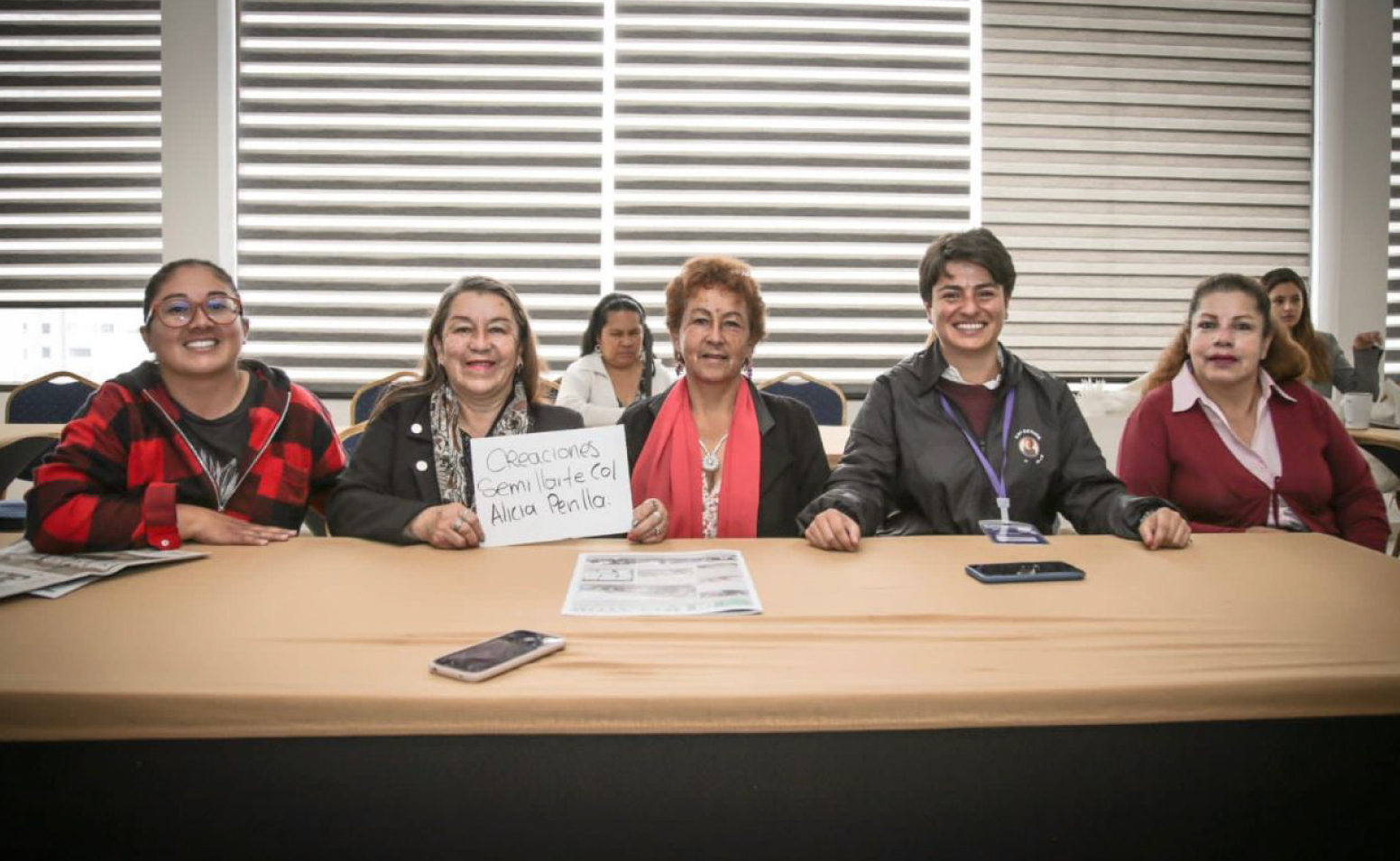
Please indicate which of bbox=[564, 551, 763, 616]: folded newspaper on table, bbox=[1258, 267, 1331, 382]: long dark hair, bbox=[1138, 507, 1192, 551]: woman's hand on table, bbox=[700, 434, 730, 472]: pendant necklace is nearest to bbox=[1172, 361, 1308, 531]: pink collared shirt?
bbox=[1138, 507, 1192, 551]: woman's hand on table

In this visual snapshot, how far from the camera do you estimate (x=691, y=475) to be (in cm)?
208

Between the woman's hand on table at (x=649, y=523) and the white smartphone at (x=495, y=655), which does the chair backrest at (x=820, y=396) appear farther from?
the white smartphone at (x=495, y=655)

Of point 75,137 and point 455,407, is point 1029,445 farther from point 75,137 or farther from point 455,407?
point 75,137

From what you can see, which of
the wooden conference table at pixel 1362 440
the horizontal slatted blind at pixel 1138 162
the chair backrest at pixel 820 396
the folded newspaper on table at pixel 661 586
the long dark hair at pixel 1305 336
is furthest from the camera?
the horizontal slatted blind at pixel 1138 162

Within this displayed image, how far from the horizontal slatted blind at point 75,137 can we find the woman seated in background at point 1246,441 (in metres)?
5.19

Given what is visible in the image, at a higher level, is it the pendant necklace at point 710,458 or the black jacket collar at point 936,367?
the black jacket collar at point 936,367

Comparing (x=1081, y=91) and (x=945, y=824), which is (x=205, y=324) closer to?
(x=945, y=824)

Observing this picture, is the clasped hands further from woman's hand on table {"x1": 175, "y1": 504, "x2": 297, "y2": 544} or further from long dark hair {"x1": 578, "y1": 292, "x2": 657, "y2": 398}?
long dark hair {"x1": 578, "y1": 292, "x2": 657, "y2": 398}

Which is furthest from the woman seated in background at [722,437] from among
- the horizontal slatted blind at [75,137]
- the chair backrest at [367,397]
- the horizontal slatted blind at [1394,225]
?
the horizontal slatted blind at [1394,225]

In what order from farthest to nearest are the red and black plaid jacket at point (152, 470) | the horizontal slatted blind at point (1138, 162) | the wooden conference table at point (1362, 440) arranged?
the horizontal slatted blind at point (1138, 162), the wooden conference table at point (1362, 440), the red and black plaid jacket at point (152, 470)

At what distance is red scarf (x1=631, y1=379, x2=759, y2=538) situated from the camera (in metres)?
2.06

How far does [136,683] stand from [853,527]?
1128 millimetres

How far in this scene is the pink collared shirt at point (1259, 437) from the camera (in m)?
2.05

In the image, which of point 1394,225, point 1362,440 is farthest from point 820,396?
point 1394,225
